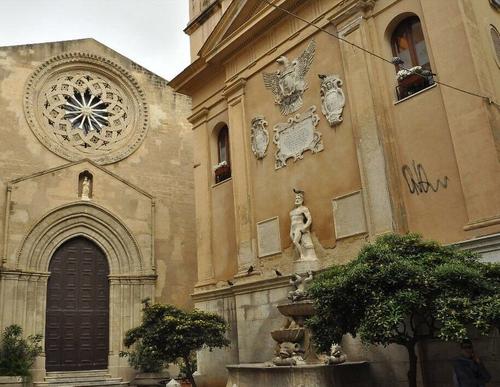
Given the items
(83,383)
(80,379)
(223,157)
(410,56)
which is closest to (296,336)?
(410,56)

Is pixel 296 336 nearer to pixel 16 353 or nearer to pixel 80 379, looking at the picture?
pixel 16 353

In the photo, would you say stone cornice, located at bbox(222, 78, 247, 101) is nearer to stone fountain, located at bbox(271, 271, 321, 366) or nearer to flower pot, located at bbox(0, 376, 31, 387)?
stone fountain, located at bbox(271, 271, 321, 366)

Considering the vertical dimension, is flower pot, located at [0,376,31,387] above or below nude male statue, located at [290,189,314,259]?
below

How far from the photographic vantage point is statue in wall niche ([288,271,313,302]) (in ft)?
33.8

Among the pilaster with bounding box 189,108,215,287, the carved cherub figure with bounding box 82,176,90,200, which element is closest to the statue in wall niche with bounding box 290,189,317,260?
the pilaster with bounding box 189,108,215,287

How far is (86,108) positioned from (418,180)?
14858 mm

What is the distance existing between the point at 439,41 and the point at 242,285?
6.65 meters

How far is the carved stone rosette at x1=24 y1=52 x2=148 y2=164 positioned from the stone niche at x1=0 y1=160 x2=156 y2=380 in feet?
3.90

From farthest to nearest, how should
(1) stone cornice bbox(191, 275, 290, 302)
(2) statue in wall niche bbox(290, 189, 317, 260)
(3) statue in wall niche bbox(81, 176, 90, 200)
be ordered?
(3) statue in wall niche bbox(81, 176, 90, 200)
(1) stone cornice bbox(191, 275, 290, 302)
(2) statue in wall niche bbox(290, 189, 317, 260)

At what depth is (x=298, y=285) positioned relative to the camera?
431 inches

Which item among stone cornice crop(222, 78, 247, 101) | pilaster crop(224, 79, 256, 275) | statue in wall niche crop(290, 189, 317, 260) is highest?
stone cornice crop(222, 78, 247, 101)

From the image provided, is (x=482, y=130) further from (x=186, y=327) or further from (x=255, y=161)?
(x=186, y=327)

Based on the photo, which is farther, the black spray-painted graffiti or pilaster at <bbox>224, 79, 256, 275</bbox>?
pilaster at <bbox>224, 79, 256, 275</bbox>

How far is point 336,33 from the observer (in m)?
11.9
